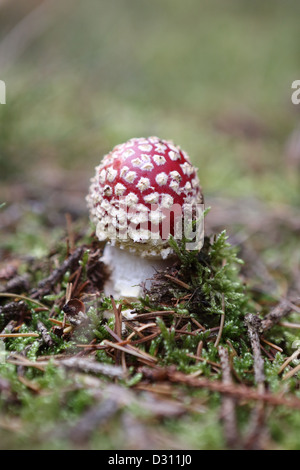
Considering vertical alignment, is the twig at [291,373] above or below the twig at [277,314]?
below

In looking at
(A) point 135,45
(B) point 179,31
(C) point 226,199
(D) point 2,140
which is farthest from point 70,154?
(B) point 179,31

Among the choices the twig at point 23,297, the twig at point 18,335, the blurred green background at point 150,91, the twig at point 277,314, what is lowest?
the twig at point 18,335

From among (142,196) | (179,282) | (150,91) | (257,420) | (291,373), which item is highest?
(150,91)

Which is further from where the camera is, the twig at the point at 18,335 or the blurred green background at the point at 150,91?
the blurred green background at the point at 150,91

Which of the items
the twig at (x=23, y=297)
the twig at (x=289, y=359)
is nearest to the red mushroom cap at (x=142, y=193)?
the twig at (x=23, y=297)

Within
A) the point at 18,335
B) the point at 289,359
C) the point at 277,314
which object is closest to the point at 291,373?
the point at 289,359

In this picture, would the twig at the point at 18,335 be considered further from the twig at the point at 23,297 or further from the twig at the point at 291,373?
the twig at the point at 291,373

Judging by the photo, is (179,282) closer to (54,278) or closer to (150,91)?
(54,278)
